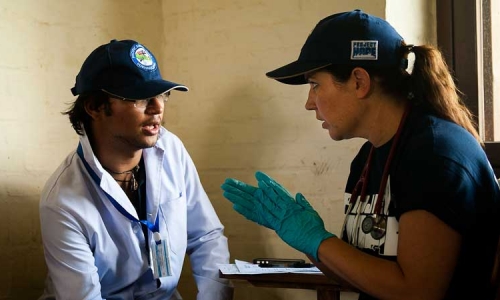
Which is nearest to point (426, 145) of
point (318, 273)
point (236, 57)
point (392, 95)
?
point (392, 95)

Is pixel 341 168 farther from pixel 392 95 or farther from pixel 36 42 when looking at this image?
pixel 36 42

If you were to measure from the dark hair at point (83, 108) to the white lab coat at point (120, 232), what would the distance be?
0.08m

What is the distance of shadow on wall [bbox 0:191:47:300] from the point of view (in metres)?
2.03

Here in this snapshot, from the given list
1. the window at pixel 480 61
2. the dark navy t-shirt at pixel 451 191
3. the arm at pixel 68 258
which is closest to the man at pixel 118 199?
the arm at pixel 68 258

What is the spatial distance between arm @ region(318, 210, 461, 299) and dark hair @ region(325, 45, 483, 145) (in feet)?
0.85

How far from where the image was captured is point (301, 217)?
148cm

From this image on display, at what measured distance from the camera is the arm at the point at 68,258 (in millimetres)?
1745

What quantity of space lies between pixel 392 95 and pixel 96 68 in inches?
34.3

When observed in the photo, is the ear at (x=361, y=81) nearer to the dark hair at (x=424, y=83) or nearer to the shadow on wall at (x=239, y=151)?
the dark hair at (x=424, y=83)

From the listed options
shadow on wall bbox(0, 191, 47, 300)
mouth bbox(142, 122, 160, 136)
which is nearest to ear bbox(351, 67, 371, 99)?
mouth bbox(142, 122, 160, 136)

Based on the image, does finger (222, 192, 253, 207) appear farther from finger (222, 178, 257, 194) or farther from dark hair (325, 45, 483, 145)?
dark hair (325, 45, 483, 145)

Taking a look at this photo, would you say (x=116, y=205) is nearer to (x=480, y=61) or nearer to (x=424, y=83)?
(x=424, y=83)

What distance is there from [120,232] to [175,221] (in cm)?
20

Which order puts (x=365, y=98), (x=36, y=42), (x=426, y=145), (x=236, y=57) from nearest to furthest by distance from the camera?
(x=426, y=145) → (x=365, y=98) → (x=36, y=42) → (x=236, y=57)
